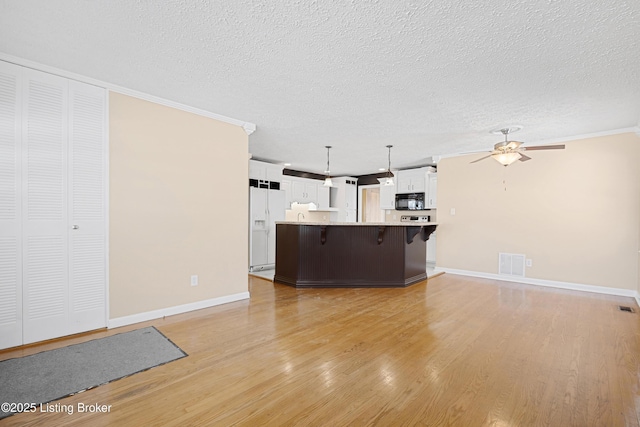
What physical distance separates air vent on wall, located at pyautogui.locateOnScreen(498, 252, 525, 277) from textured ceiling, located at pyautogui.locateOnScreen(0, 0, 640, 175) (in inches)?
92.5

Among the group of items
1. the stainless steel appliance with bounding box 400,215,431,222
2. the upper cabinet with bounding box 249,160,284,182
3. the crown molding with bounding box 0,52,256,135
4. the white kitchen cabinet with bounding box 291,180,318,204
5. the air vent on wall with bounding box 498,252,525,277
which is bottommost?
the air vent on wall with bounding box 498,252,525,277

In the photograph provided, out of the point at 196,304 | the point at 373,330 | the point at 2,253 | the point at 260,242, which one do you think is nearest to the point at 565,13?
the point at 373,330

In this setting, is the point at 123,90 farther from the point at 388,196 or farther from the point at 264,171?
the point at 388,196

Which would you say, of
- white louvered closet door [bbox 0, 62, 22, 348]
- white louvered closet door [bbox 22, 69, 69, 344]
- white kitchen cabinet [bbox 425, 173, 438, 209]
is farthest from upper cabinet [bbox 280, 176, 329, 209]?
white louvered closet door [bbox 0, 62, 22, 348]

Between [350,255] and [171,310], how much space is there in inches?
106

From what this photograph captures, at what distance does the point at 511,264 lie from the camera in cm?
530

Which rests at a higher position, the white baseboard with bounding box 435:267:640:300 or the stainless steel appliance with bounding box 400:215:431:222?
the stainless steel appliance with bounding box 400:215:431:222

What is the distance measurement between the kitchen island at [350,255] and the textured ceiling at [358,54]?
5.78ft

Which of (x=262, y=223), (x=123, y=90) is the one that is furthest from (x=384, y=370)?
(x=262, y=223)

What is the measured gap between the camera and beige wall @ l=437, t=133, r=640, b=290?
4320 millimetres

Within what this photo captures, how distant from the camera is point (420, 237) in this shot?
540 centimetres

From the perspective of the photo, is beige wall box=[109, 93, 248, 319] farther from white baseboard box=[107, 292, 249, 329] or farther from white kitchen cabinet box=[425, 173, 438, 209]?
white kitchen cabinet box=[425, 173, 438, 209]

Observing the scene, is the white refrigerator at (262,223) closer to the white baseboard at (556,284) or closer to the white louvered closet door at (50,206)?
the white louvered closet door at (50,206)

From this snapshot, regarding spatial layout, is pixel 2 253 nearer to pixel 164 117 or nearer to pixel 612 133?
pixel 164 117
